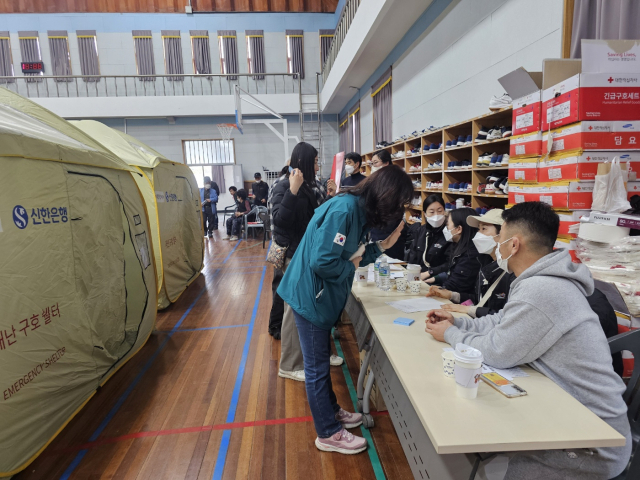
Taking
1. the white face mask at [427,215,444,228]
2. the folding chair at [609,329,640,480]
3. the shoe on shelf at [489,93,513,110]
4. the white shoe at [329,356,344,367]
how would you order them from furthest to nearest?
the white face mask at [427,215,444,228] < the shoe on shelf at [489,93,513,110] < the white shoe at [329,356,344,367] < the folding chair at [609,329,640,480]

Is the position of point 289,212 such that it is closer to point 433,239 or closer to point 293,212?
point 293,212

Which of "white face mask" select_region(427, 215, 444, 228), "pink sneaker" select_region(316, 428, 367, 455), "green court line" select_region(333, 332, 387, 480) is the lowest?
"green court line" select_region(333, 332, 387, 480)

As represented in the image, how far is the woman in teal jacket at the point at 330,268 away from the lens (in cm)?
162

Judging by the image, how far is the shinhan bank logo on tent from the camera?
183 centimetres

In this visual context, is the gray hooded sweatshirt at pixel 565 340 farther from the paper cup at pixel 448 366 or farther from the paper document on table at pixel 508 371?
Result: the paper cup at pixel 448 366

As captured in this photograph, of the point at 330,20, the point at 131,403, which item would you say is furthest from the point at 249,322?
the point at 330,20

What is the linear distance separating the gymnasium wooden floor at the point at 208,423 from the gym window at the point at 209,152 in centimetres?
1053

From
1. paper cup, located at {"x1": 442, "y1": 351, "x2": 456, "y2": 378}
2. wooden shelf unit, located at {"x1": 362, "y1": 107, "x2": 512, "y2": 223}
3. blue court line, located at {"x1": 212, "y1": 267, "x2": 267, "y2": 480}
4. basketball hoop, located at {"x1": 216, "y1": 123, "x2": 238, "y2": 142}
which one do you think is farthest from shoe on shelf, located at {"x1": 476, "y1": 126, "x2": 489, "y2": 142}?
basketball hoop, located at {"x1": 216, "y1": 123, "x2": 238, "y2": 142}

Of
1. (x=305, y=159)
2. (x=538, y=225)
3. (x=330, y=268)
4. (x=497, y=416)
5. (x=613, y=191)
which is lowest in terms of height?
(x=497, y=416)

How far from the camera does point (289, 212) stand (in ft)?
8.47

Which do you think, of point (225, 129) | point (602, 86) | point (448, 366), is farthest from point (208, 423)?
point (225, 129)

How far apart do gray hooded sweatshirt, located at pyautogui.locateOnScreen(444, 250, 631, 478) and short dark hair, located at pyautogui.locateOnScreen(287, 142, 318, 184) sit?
1.70 meters

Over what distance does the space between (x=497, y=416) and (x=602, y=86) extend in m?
2.06

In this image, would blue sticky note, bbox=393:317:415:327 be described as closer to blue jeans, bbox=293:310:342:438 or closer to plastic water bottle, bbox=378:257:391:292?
blue jeans, bbox=293:310:342:438
